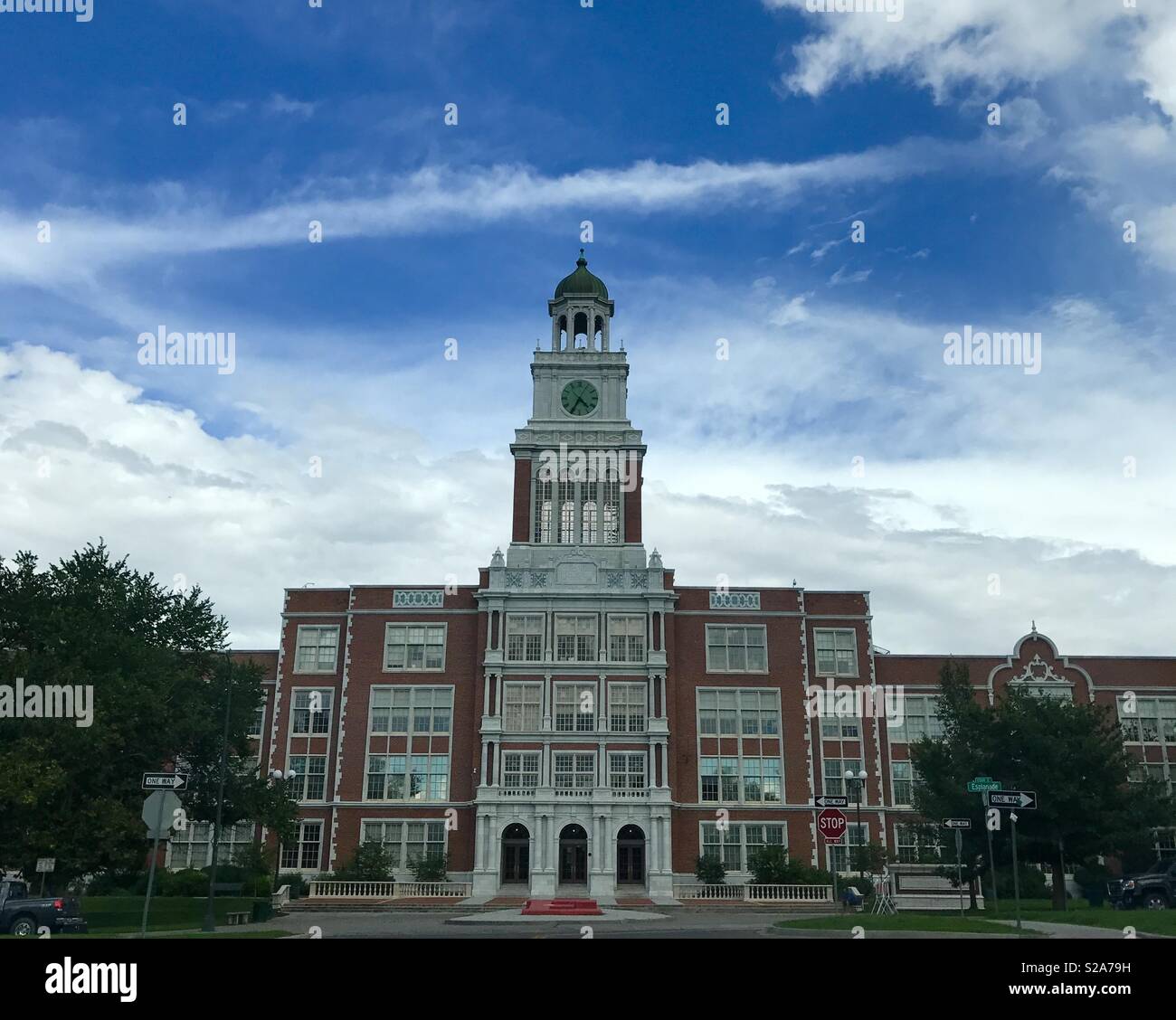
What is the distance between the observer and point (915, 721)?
6278 cm

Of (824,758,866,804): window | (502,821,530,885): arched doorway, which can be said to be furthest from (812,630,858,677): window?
(502,821,530,885): arched doorway

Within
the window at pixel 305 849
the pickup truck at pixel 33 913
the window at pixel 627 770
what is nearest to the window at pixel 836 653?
the window at pixel 627 770

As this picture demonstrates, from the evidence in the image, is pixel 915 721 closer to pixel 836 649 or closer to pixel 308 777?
pixel 836 649

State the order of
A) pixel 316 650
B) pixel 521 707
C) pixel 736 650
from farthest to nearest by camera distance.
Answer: pixel 316 650 < pixel 736 650 < pixel 521 707

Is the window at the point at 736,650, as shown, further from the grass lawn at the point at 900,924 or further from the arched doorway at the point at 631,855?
the grass lawn at the point at 900,924

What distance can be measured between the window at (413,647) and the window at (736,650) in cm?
1601

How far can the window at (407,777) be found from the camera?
59875mm

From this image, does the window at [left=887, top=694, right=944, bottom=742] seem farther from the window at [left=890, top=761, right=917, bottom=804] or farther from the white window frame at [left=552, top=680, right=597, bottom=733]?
the white window frame at [left=552, top=680, right=597, bottom=733]

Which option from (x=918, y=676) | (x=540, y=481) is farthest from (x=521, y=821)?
(x=918, y=676)

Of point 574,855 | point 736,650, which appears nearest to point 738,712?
point 736,650

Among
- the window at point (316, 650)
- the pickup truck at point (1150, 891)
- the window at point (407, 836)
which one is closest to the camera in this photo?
the pickup truck at point (1150, 891)

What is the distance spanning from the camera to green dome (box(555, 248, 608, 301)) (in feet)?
233

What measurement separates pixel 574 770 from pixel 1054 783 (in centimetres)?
2633

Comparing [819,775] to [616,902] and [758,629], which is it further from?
[616,902]
